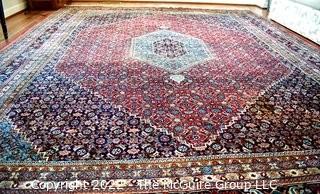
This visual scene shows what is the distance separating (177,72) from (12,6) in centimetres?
309

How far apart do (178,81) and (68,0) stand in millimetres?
3754

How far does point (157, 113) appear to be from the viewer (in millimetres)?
1855

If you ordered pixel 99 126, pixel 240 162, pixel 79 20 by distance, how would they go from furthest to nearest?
pixel 79 20, pixel 99 126, pixel 240 162

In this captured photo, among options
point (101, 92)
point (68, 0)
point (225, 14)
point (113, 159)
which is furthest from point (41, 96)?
point (68, 0)

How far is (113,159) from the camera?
1428 mm

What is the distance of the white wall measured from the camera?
4.10m

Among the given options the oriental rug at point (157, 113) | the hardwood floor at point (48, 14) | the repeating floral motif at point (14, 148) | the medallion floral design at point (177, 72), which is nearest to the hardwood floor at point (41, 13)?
the hardwood floor at point (48, 14)

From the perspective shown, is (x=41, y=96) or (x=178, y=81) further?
(x=178, y=81)

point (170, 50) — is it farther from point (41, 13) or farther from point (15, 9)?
point (15, 9)

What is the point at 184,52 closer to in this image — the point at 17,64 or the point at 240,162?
the point at 17,64

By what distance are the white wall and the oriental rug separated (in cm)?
108

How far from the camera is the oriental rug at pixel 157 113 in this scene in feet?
4.37

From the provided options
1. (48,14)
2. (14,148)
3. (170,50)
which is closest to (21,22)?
(48,14)

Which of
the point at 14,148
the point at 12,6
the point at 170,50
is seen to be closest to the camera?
the point at 14,148
